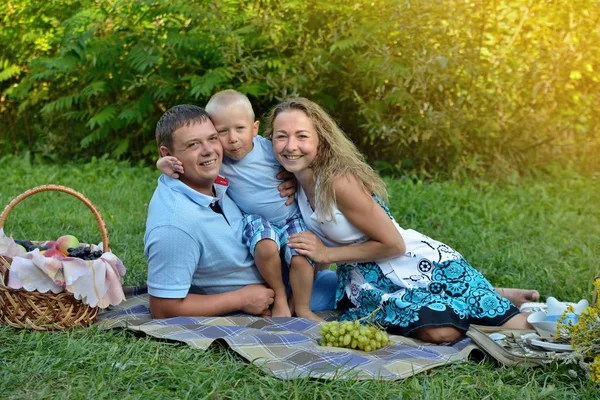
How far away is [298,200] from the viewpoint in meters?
4.57

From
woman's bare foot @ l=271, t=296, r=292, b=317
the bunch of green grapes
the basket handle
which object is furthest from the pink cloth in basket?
the bunch of green grapes

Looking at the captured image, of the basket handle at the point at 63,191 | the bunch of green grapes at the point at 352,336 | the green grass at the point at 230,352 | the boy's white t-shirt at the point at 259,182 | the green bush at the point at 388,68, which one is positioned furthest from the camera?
the green bush at the point at 388,68

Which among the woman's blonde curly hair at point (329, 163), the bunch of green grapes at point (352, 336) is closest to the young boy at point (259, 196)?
the woman's blonde curly hair at point (329, 163)

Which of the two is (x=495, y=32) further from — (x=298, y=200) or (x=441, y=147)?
(x=298, y=200)

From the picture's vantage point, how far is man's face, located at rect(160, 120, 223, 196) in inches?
166

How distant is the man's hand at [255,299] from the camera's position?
14.3 feet

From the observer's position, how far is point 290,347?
3723 millimetres

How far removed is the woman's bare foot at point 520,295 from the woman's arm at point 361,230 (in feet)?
3.05

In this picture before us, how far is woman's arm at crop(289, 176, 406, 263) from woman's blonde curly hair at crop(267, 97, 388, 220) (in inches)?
1.8

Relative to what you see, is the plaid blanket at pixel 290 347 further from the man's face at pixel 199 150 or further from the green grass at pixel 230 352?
the man's face at pixel 199 150

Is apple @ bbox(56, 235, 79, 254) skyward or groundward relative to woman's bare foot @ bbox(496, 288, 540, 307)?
skyward

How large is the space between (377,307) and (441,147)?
14.3 feet

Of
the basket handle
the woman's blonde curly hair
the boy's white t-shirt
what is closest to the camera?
the basket handle

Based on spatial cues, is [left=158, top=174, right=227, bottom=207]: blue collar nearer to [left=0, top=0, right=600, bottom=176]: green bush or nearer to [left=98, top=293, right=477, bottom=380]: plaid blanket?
[left=98, top=293, right=477, bottom=380]: plaid blanket
